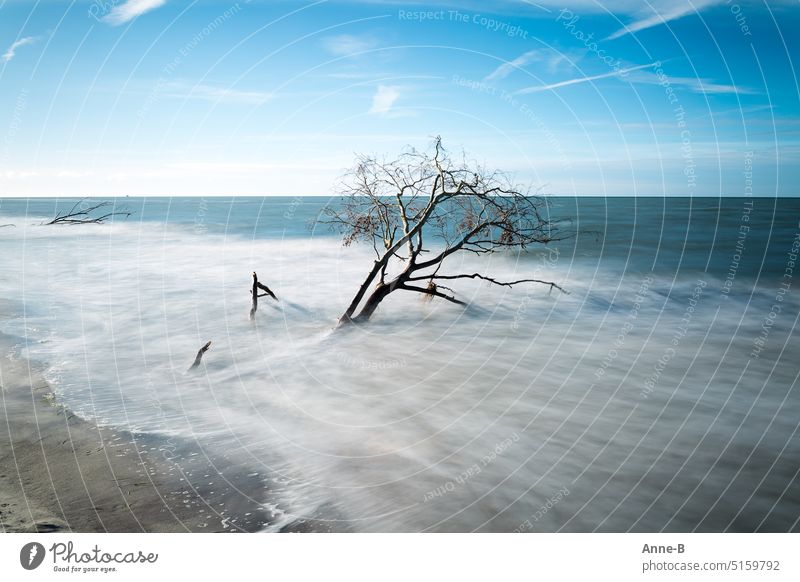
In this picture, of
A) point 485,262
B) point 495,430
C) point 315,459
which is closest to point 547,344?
point 495,430

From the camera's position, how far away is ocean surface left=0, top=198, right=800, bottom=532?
191 inches

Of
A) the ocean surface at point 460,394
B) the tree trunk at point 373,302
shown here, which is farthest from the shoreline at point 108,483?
the tree trunk at point 373,302

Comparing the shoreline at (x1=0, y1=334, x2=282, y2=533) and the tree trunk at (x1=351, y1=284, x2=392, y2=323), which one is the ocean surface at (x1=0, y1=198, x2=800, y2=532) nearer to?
the shoreline at (x1=0, y1=334, x2=282, y2=533)

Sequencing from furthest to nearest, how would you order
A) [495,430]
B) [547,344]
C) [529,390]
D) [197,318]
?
1. [197,318]
2. [547,344]
3. [529,390]
4. [495,430]

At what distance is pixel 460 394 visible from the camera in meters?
7.21

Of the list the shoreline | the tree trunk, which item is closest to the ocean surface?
the shoreline

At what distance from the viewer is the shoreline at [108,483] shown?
415 centimetres

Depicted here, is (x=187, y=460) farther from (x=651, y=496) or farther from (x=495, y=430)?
(x=651, y=496)

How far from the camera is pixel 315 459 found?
536cm

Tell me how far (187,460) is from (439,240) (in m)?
22.1

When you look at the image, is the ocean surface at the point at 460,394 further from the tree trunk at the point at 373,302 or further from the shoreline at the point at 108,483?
the tree trunk at the point at 373,302

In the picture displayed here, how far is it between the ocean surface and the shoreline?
0.13m

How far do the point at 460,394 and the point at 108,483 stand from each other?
14.1 ft

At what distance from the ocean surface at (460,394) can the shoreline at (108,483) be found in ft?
0.44
